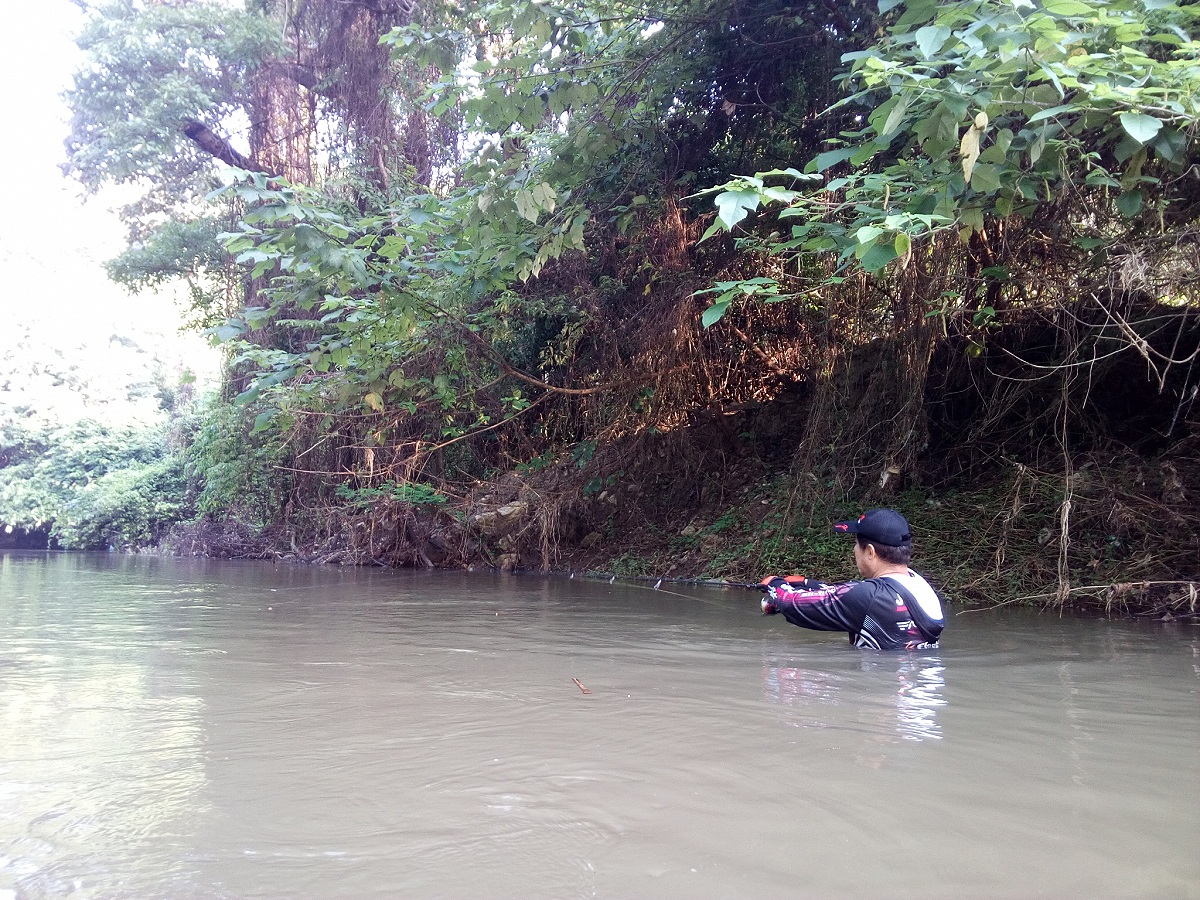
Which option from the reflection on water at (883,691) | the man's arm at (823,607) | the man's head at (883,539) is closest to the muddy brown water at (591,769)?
the reflection on water at (883,691)

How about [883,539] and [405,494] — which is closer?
Answer: [883,539]

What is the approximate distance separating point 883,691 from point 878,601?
3.62 ft

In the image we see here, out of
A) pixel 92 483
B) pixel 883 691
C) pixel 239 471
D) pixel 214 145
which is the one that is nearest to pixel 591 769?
pixel 883 691

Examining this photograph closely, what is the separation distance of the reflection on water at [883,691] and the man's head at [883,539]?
0.50 m

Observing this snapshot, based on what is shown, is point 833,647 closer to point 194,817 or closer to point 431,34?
point 194,817

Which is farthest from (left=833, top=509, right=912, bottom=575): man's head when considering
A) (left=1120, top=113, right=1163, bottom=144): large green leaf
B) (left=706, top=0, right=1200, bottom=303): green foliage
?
(left=1120, top=113, right=1163, bottom=144): large green leaf

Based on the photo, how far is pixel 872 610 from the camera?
4516 mm

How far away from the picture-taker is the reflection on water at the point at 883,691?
2.94m

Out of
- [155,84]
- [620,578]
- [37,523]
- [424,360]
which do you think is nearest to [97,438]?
[37,523]

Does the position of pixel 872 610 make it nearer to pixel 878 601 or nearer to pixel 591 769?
pixel 878 601

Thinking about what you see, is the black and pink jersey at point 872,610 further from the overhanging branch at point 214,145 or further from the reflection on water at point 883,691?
the overhanging branch at point 214,145

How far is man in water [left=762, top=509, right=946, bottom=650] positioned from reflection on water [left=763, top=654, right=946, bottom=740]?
193mm

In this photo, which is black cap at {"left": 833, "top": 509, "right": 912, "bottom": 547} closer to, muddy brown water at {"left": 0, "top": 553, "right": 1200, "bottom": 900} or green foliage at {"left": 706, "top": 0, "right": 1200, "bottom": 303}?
muddy brown water at {"left": 0, "top": 553, "right": 1200, "bottom": 900}

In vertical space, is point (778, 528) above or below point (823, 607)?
above
